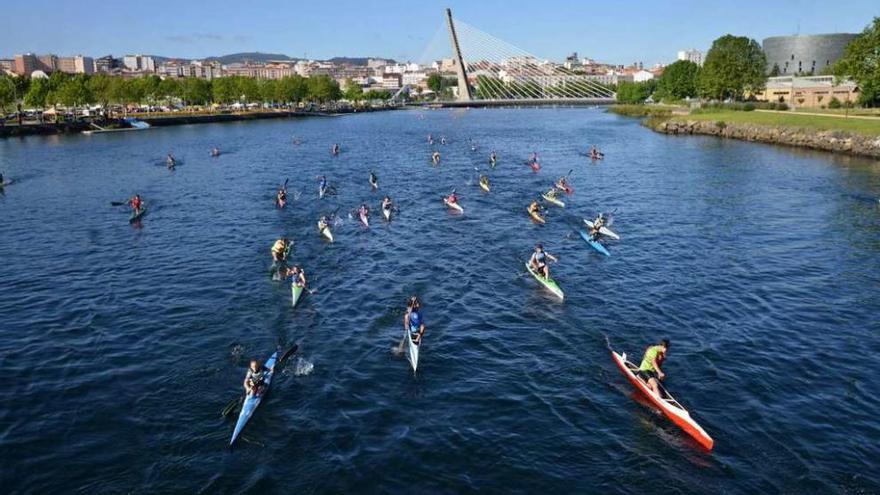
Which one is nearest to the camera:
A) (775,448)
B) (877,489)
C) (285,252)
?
(877,489)

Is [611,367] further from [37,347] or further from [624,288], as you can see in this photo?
[37,347]

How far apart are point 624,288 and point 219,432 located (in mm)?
24471

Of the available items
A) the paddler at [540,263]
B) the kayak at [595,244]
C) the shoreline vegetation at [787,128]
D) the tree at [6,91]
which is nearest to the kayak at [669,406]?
the paddler at [540,263]

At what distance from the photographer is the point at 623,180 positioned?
77.8 meters

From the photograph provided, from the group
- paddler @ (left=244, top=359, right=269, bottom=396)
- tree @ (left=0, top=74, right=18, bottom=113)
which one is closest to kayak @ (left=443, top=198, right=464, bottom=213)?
paddler @ (left=244, top=359, right=269, bottom=396)

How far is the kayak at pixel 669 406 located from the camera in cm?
2130

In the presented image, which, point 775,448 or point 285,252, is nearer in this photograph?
point 775,448

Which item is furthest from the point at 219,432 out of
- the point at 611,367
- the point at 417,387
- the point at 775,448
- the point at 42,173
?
the point at 42,173

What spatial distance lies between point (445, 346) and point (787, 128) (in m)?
99.7

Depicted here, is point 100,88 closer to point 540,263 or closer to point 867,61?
point 540,263

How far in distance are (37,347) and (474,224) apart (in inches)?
1333

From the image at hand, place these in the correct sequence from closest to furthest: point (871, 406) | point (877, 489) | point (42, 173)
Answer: point (877, 489) → point (871, 406) → point (42, 173)

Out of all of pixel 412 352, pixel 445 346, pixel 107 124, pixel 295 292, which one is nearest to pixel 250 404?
pixel 412 352

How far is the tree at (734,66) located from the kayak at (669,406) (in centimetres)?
14901
